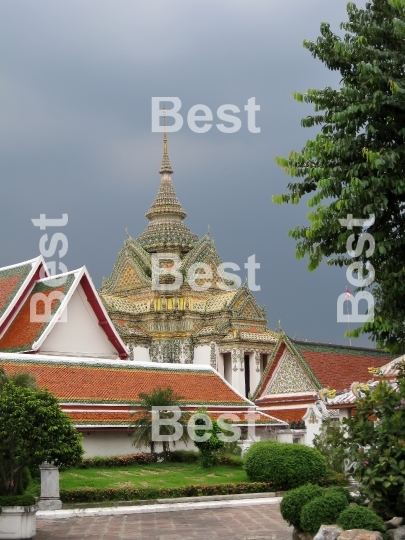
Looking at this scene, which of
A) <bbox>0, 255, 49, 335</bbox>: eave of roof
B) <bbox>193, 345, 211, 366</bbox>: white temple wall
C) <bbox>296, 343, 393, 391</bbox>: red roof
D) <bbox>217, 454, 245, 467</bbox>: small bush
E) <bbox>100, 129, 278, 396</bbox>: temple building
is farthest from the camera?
<bbox>193, 345, 211, 366</bbox>: white temple wall

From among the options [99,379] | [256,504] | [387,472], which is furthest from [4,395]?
[99,379]

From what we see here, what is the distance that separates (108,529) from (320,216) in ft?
20.6

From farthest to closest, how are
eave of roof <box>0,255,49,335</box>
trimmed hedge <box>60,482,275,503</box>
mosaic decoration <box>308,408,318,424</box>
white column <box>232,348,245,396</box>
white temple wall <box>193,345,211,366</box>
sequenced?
white temple wall <box>193,345,211,366</box> → white column <box>232,348,245,396</box> → eave of roof <box>0,255,49,335</box> → mosaic decoration <box>308,408,318,424</box> → trimmed hedge <box>60,482,275,503</box>

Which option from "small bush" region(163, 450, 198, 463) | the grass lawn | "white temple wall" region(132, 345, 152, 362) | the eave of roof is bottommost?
the grass lawn

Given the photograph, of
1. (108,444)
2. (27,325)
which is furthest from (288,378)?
(27,325)

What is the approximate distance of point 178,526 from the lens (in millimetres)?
14438

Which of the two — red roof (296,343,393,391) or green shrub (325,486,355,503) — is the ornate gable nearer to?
red roof (296,343,393,391)

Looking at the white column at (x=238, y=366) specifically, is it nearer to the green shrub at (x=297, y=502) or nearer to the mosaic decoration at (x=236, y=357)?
the mosaic decoration at (x=236, y=357)

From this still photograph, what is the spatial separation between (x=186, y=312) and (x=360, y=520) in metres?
30.1

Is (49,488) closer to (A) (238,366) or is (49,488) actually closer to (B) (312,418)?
(B) (312,418)

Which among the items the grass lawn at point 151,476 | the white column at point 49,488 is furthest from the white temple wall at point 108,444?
the white column at point 49,488

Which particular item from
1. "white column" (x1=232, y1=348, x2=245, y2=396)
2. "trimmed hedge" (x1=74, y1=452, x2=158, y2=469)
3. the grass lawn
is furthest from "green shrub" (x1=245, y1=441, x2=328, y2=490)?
"white column" (x1=232, y1=348, x2=245, y2=396)

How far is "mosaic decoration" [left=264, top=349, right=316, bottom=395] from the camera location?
26.7 metres

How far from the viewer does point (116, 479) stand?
1817 centimetres
